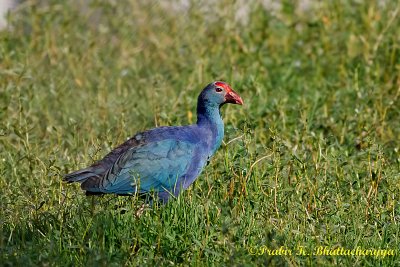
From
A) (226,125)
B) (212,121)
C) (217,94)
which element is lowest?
(226,125)

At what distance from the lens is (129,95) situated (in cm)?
855

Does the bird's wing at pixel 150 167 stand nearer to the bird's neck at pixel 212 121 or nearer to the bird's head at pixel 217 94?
the bird's neck at pixel 212 121

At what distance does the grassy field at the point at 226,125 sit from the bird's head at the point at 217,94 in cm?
22

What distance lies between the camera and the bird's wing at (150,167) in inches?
225

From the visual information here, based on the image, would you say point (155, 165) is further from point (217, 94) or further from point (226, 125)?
point (226, 125)

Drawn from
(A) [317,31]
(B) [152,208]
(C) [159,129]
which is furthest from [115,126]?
(A) [317,31]

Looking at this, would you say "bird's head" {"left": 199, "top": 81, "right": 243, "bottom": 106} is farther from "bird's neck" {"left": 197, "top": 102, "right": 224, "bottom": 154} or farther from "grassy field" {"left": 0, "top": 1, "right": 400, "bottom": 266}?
"grassy field" {"left": 0, "top": 1, "right": 400, "bottom": 266}

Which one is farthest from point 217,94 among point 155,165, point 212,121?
point 155,165

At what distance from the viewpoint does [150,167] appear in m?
5.82

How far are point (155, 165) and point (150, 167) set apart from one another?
0.03 metres

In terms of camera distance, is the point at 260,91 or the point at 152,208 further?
the point at 260,91

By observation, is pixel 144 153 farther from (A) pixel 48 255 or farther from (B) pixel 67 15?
(B) pixel 67 15

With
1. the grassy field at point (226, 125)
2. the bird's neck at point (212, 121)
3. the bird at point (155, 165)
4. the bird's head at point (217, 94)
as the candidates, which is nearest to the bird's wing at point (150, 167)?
the bird at point (155, 165)

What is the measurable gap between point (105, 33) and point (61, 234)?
4.90 m
